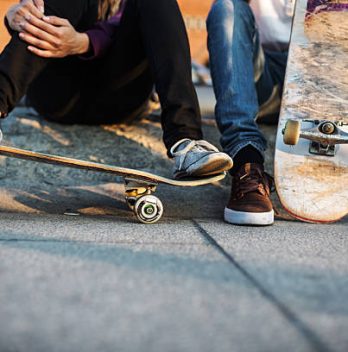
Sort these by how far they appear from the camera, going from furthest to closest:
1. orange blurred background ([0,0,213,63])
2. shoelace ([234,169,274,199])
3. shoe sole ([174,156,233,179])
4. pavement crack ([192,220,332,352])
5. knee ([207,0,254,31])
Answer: orange blurred background ([0,0,213,63]) → knee ([207,0,254,31]) → shoelace ([234,169,274,199]) → shoe sole ([174,156,233,179]) → pavement crack ([192,220,332,352])

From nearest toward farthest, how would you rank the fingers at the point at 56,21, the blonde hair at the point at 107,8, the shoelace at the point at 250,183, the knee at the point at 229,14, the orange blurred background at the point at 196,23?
1. the shoelace at the point at 250,183
2. the fingers at the point at 56,21
3. the knee at the point at 229,14
4. the blonde hair at the point at 107,8
5. the orange blurred background at the point at 196,23

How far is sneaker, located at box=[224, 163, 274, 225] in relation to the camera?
6.51ft

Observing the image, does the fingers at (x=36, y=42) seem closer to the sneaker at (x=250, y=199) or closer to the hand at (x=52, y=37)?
the hand at (x=52, y=37)

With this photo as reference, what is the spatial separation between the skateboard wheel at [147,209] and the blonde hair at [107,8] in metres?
1.02

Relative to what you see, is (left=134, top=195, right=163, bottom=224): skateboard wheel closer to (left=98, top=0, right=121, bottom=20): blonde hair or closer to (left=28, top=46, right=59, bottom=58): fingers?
(left=28, top=46, right=59, bottom=58): fingers

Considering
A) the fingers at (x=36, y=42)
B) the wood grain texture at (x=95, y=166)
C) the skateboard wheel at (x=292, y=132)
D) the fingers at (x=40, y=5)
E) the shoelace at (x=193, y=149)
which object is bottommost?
the wood grain texture at (x=95, y=166)

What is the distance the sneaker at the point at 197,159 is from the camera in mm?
1905

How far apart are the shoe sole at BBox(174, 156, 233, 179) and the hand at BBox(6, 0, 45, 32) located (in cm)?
89

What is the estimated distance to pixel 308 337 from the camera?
97 cm

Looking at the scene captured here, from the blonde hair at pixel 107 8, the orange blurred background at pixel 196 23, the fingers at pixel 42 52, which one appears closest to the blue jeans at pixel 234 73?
the blonde hair at pixel 107 8

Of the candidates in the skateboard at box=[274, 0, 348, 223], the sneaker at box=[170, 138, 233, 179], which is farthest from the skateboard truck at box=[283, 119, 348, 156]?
the sneaker at box=[170, 138, 233, 179]

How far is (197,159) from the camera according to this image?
194cm

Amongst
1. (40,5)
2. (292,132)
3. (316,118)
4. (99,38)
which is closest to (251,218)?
(292,132)

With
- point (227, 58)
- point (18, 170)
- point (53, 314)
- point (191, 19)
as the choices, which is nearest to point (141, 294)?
point (53, 314)
